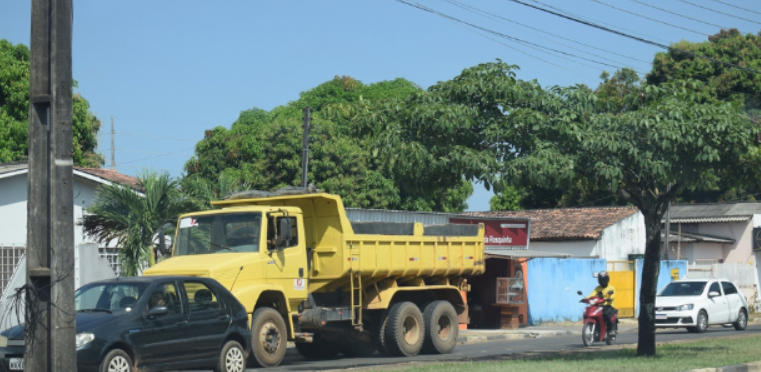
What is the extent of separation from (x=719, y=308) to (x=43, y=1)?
22.4 meters

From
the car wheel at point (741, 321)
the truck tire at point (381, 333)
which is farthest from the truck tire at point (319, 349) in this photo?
the car wheel at point (741, 321)

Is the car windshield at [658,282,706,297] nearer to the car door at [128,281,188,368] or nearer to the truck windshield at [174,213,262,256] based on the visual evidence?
the truck windshield at [174,213,262,256]

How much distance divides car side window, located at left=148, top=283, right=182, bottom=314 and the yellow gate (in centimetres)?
2179

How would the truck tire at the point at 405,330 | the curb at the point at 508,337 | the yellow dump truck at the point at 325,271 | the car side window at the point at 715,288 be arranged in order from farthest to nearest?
the car side window at the point at 715,288 < the curb at the point at 508,337 < the truck tire at the point at 405,330 < the yellow dump truck at the point at 325,271

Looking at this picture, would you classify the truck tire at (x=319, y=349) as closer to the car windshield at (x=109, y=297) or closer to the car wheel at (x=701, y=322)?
the car windshield at (x=109, y=297)

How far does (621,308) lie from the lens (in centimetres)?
3112

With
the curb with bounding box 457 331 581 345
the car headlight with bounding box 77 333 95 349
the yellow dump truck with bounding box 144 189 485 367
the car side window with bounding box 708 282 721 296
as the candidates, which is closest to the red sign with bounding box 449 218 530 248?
the curb with bounding box 457 331 581 345

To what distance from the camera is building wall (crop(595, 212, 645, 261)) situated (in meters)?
35.7

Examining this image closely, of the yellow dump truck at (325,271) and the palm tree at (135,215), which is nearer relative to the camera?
the yellow dump truck at (325,271)

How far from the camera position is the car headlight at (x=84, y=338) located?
1031cm

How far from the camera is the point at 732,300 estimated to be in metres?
26.2

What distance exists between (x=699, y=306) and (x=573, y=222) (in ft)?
42.3

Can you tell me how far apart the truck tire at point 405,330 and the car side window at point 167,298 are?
569 cm

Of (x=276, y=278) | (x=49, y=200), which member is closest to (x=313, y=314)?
(x=276, y=278)
